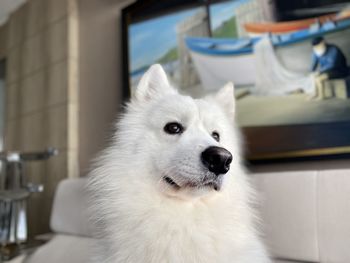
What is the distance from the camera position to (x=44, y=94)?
3021 millimetres

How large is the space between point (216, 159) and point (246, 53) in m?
1.09

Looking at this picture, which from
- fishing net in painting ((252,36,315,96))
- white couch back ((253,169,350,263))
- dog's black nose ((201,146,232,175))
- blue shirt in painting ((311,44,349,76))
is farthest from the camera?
fishing net in painting ((252,36,315,96))

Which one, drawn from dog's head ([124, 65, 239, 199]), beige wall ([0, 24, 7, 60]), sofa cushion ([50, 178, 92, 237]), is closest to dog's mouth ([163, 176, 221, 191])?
dog's head ([124, 65, 239, 199])

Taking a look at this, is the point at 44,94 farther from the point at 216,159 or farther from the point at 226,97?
the point at 216,159

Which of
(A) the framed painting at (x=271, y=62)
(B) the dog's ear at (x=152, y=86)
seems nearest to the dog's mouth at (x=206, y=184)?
(B) the dog's ear at (x=152, y=86)

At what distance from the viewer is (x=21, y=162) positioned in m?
2.17

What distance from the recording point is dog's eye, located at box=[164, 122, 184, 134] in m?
1.05

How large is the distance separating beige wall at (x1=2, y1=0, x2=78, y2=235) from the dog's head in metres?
1.76

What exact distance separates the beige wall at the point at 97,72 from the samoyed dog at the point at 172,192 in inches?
57.7

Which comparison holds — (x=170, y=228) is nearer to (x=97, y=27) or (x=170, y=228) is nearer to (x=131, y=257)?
(x=131, y=257)

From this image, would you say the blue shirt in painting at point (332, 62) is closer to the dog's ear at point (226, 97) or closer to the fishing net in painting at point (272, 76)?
the fishing net in painting at point (272, 76)

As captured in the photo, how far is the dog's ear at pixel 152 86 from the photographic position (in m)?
1.17

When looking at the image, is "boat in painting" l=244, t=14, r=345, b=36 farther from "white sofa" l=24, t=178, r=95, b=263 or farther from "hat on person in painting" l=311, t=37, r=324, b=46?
"white sofa" l=24, t=178, r=95, b=263

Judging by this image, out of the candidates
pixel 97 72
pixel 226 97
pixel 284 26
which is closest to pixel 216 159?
pixel 226 97
